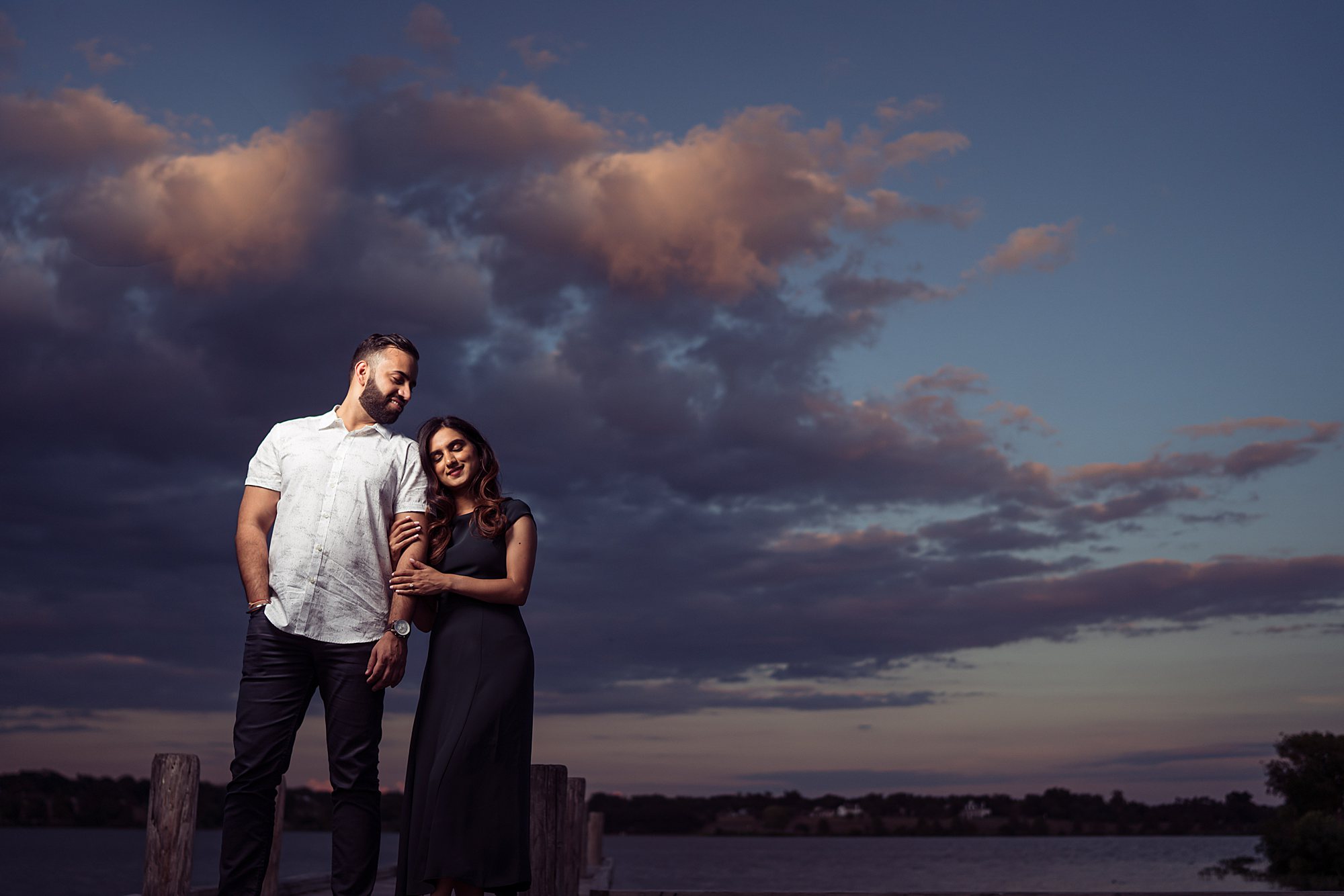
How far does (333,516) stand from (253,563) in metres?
0.38

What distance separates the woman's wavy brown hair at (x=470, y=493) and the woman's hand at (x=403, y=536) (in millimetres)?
71

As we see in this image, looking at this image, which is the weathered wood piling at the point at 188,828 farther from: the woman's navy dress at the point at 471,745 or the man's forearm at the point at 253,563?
the man's forearm at the point at 253,563

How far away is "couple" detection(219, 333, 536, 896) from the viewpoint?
4.64 metres

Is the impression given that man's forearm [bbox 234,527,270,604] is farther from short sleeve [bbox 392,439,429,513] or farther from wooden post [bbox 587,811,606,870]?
wooden post [bbox 587,811,606,870]

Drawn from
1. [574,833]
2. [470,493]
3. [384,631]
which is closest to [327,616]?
[384,631]

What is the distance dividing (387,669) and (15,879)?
11607cm

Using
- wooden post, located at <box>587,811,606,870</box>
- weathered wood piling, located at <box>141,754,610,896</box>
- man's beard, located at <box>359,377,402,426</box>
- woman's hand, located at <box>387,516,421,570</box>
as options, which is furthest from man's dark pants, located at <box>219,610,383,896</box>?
wooden post, located at <box>587,811,606,870</box>

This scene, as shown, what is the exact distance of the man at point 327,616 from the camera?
462 cm

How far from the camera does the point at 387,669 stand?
4.65 meters

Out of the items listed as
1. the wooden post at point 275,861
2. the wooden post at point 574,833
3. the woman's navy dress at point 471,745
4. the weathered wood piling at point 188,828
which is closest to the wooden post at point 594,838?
the wooden post at point 574,833

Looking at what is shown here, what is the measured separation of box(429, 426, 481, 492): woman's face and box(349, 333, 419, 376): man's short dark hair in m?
0.39

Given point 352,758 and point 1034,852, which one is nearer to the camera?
point 352,758

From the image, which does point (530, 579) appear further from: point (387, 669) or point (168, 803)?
point (168, 803)

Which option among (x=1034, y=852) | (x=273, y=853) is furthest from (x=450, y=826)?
(x=1034, y=852)
